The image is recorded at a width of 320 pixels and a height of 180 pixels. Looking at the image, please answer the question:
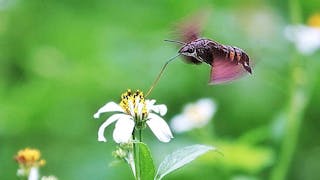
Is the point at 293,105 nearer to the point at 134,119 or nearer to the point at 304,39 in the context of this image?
the point at 304,39

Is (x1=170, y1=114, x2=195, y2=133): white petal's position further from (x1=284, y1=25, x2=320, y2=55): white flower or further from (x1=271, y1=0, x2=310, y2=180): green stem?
(x1=284, y1=25, x2=320, y2=55): white flower

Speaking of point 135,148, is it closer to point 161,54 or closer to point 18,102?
point 18,102

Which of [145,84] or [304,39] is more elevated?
[145,84]

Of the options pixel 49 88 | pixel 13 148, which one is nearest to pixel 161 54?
pixel 49 88

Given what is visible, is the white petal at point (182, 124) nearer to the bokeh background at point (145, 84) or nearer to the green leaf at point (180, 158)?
the bokeh background at point (145, 84)

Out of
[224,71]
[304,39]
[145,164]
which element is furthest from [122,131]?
[304,39]

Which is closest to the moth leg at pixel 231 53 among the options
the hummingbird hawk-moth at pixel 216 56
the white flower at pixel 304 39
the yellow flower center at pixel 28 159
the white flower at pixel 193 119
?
the hummingbird hawk-moth at pixel 216 56
